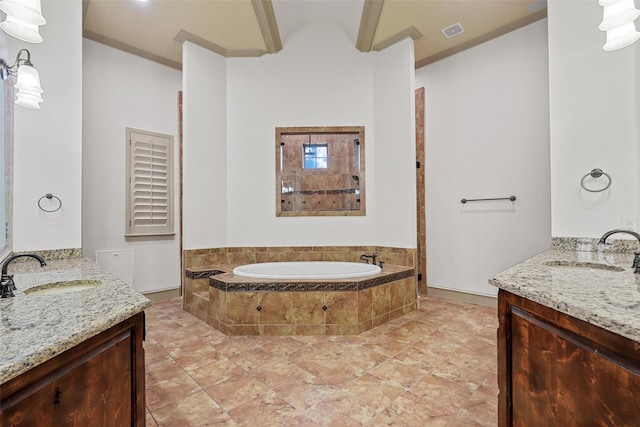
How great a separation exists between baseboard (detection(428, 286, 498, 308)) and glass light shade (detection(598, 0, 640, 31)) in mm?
2670

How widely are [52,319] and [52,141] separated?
2.04 metres

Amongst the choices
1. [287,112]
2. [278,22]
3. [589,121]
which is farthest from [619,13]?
[278,22]

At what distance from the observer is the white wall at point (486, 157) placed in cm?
304

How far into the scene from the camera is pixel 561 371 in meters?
0.84

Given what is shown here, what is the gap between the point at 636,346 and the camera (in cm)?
63

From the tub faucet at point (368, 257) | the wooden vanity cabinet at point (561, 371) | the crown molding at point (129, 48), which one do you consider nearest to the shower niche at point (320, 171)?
the tub faucet at point (368, 257)

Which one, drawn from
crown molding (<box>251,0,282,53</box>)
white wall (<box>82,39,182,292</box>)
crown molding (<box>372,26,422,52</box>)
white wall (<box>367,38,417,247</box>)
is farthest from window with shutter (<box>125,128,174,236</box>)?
crown molding (<box>372,26,422,52</box>)

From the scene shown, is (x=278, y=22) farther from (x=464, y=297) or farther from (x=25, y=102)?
(x=464, y=297)

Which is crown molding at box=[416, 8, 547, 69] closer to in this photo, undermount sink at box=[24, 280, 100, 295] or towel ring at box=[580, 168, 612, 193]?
towel ring at box=[580, 168, 612, 193]

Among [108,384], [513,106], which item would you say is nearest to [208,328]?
[108,384]

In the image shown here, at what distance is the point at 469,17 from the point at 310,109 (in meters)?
1.95

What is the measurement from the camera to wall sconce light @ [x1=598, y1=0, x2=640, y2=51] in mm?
1308

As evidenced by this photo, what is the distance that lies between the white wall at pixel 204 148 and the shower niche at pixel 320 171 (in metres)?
0.73

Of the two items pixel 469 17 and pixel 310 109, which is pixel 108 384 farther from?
pixel 469 17
